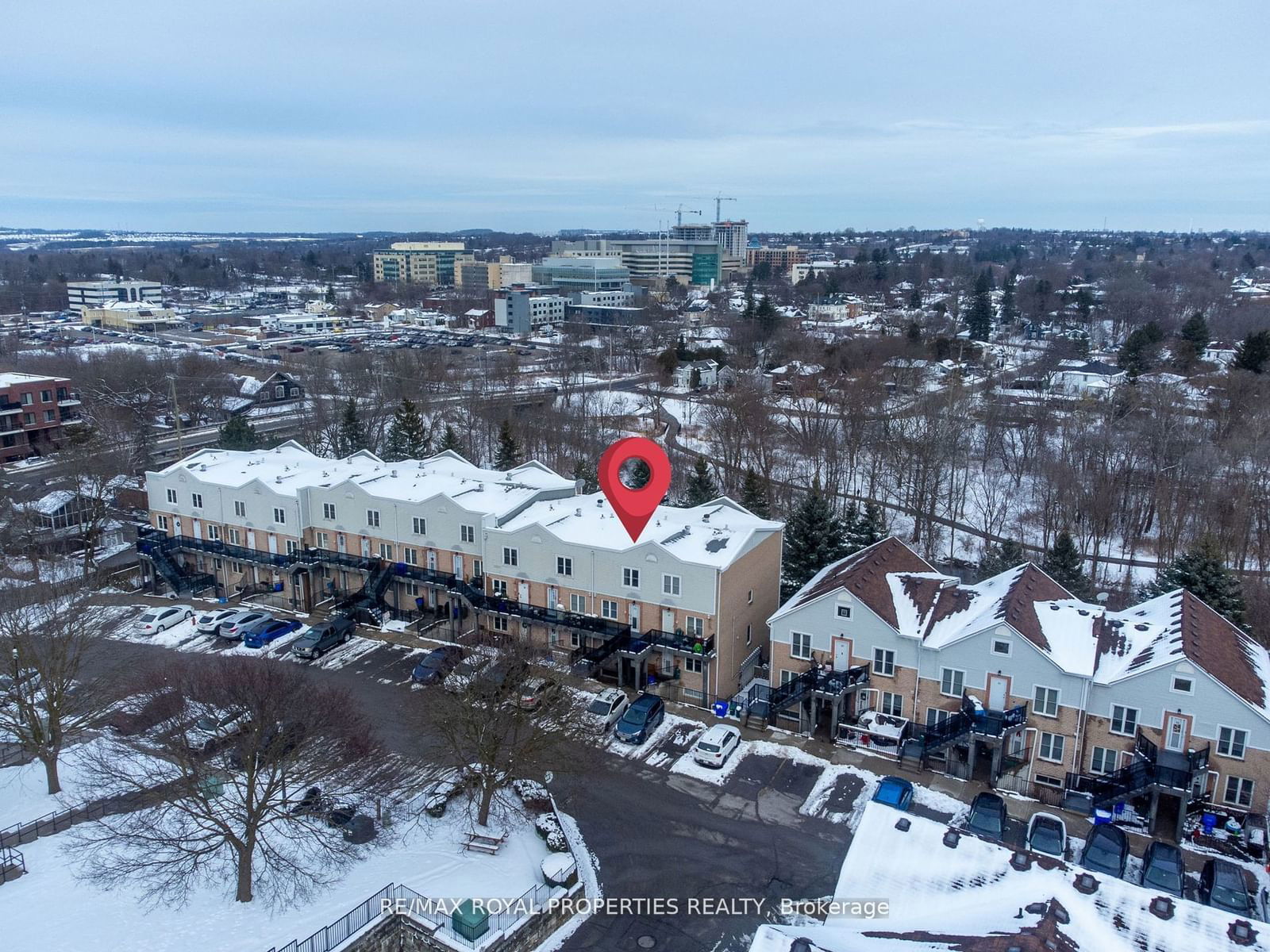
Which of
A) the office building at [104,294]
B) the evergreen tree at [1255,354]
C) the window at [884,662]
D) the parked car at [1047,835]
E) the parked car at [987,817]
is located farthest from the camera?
the office building at [104,294]

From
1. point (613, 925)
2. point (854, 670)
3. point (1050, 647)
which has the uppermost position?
point (1050, 647)

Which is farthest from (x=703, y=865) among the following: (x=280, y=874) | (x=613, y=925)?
(x=280, y=874)

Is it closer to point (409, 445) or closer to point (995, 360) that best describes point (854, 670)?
point (409, 445)

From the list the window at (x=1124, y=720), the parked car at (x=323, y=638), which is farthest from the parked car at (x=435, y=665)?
the window at (x=1124, y=720)

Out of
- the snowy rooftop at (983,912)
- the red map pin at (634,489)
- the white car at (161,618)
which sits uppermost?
the red map pin at (634,489)

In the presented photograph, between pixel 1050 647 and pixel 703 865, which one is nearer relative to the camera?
pixel 703 865

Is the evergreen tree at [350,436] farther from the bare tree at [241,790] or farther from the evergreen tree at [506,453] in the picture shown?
the bare tree at [241,790]
